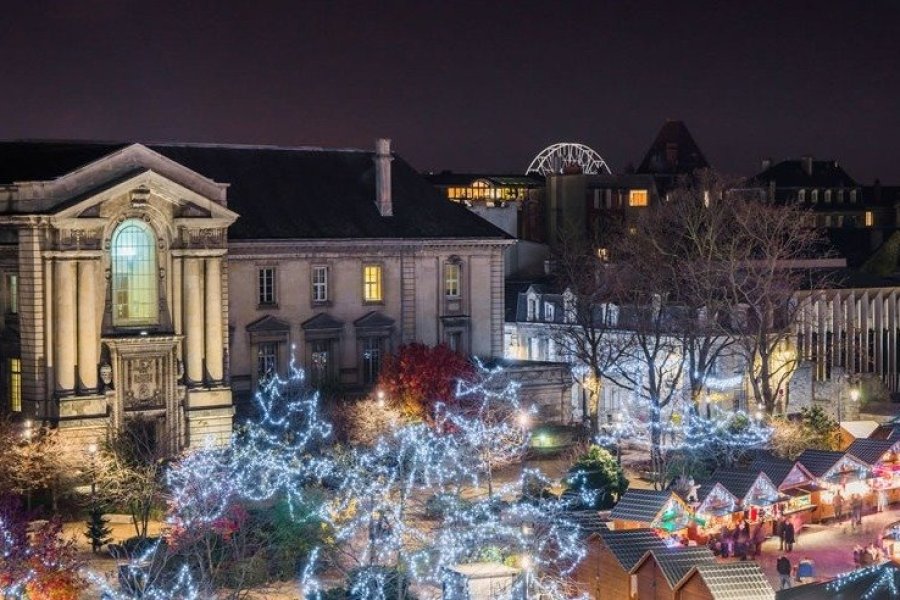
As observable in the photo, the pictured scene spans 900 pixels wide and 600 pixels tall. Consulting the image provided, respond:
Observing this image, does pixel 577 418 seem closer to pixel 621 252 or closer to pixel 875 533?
pixel 621 252

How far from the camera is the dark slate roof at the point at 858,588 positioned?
42.0 meters

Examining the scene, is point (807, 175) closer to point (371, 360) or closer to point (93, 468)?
point (371, 360)

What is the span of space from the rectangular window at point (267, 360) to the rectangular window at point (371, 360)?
472cm

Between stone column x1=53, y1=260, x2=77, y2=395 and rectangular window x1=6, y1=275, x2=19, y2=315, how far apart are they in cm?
202

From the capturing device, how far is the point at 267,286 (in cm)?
7612

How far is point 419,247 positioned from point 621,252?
16433mm

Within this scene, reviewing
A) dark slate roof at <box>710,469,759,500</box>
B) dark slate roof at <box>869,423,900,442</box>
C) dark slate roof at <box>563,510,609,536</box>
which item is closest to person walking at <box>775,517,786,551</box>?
dark slate roof at <box>710,469,759,500</box>

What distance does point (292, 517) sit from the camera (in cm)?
5356

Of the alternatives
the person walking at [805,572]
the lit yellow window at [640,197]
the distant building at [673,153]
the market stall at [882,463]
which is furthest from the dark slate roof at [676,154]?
the person walking at [805,572]

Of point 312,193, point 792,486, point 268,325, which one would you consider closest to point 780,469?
point 792,486

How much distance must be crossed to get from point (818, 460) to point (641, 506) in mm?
11777

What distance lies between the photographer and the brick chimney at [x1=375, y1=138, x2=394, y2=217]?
269 feet

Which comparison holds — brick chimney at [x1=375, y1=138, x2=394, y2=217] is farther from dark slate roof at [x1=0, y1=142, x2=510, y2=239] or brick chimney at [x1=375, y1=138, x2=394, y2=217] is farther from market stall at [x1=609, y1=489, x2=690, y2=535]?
market stall at [x1=609, y1=489, x2=690, y2=535]

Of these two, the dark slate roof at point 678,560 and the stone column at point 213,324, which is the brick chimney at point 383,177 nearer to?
the stone column at point 213,324
